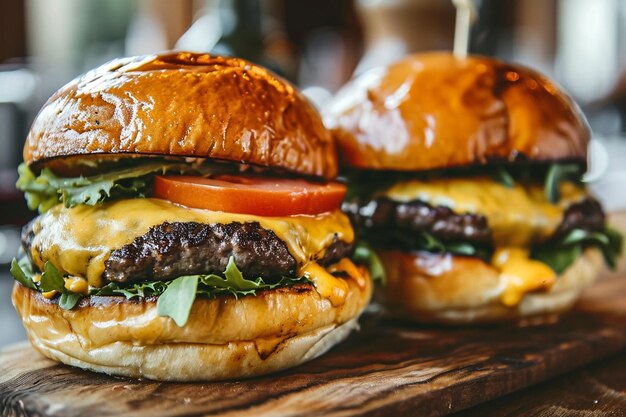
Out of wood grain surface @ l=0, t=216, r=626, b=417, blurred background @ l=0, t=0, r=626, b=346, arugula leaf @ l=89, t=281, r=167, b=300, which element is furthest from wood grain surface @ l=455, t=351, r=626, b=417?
blurred background @ l=0, t=0, r=626, b=346

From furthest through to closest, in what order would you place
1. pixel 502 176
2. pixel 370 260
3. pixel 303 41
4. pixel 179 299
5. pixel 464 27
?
pixel 303 41 → pixel 464 27 → pixel 502 176 → pixel 370 260 → pixel 179 299

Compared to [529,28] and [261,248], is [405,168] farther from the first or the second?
[529,28]

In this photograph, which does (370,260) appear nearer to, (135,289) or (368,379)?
(368,379)

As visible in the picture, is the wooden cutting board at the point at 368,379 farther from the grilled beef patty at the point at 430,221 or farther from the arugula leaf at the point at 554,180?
the arugula leaf at the point at 554,180

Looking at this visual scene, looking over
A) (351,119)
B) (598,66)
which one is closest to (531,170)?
(351,119)

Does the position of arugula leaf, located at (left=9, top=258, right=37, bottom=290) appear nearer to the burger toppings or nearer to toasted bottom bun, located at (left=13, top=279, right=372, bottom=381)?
toasted bottom bun, located at (left=13, top=279, right=372, bottom=381)

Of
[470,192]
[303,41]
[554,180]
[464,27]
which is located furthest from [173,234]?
[303,41]

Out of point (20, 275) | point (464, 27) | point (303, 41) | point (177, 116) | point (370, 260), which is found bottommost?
point (370, 260)
